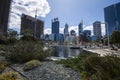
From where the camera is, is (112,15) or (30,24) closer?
(112,15)

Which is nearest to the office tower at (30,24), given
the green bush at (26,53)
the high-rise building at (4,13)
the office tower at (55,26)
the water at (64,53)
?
the high-rise building at (4,13)

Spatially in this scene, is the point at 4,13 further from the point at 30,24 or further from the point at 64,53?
the point at 64,53

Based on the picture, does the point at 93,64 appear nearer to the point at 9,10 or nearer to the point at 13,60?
the point at 13,60

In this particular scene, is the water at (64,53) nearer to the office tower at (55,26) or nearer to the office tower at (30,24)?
the office tower at (30,24)

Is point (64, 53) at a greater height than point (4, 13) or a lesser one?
lesser

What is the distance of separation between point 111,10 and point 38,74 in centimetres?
9409

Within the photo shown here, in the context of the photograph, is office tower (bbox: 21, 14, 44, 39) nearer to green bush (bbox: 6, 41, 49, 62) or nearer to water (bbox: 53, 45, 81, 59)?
water (bbox: 53, 45, 81, 59)

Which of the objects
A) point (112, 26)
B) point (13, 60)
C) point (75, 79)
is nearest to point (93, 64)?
point (75, 79)

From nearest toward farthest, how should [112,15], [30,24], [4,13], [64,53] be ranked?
[64,53]
[4,13]
[112,15]
[30,24]

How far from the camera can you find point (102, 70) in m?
3.96

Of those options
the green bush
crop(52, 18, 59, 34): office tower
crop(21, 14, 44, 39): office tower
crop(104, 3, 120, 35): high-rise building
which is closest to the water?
the green bush

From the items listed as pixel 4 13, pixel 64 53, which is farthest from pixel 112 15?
pixel 64 53

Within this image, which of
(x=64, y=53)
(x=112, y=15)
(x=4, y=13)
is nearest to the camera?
(x=64, y=53)

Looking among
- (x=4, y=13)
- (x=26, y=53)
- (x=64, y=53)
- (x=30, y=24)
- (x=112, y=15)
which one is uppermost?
(x=112, y=15)
